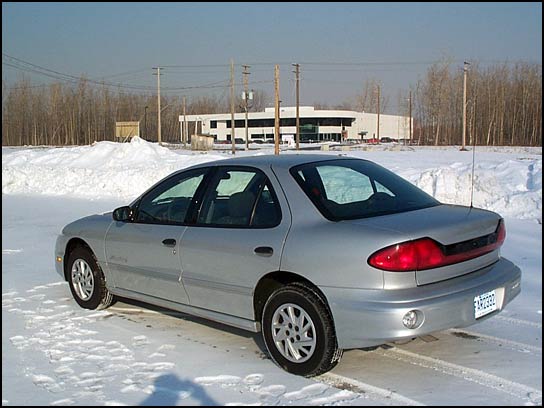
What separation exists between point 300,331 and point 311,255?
0.58 m

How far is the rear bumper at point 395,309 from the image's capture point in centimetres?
402

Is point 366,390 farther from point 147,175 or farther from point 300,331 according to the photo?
point 147,175

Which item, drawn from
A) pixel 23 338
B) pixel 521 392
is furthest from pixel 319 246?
pixel 23 338

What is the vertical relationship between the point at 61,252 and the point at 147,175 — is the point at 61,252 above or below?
below

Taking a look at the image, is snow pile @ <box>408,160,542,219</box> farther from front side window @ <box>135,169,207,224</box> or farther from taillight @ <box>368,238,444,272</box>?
taillight @ <box>368,238,444,272</box>

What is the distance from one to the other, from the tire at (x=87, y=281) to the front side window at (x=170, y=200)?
878 mm

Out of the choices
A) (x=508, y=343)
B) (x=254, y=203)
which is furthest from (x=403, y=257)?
(x=508, y=343)

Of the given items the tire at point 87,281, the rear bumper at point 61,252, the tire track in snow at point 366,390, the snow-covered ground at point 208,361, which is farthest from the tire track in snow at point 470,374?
the rear bumper at point 61,252

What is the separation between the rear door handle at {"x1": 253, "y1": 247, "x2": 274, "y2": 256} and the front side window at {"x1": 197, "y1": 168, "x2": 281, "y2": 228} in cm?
19

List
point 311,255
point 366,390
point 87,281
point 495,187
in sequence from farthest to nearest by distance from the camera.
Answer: point 495,187
point 87,281
point 311,255
point 366,390

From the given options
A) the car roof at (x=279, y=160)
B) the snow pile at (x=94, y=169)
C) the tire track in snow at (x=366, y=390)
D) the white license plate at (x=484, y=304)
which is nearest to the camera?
the tire track in snow at (x=366, y=390)

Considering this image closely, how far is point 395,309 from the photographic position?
399 cm

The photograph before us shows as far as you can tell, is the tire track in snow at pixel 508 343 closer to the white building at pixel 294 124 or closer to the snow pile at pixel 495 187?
the snow pile at pixel 495 187

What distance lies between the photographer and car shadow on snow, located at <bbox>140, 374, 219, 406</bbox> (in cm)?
407
